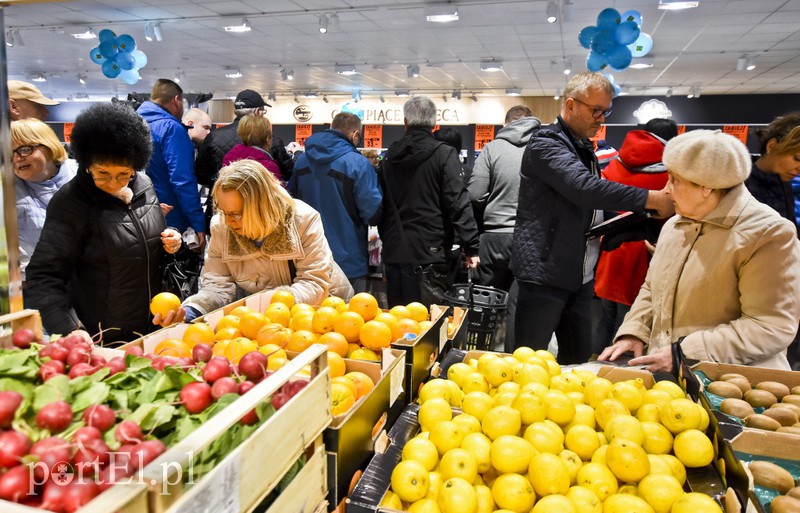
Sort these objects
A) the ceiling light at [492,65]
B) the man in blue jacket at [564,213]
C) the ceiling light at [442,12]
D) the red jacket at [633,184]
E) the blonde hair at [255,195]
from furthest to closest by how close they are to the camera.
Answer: the ceiling light at [492,65], the ceiling light at [442,12], the red jacket at [633,184], the man in blue jacket at [564,213], the blonde hair at [255,195]

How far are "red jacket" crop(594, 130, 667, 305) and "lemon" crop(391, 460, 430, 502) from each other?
228 cm

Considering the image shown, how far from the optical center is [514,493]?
1.17m

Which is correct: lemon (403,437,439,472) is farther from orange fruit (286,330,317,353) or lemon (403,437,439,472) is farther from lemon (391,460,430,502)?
orange fruit (286,330,317,353)

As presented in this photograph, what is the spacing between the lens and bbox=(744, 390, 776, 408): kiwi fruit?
4.95 feet

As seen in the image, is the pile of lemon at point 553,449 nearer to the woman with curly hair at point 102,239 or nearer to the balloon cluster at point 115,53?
the woman with curly hair at point 102,239

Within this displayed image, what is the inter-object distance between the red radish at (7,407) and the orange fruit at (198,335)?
2.46 ft

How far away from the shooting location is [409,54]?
10.5 m

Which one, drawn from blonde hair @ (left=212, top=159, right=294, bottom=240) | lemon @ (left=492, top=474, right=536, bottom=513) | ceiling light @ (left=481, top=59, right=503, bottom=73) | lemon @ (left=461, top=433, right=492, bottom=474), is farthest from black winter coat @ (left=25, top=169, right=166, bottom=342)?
ceiling light @ (left=481, top=59, right=503, bottom=73)

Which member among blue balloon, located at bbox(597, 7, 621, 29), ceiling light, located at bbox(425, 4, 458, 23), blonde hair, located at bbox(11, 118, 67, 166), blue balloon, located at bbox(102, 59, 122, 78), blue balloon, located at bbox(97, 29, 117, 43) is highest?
ceiling light, located at bbox(425, 4, 458, 23)

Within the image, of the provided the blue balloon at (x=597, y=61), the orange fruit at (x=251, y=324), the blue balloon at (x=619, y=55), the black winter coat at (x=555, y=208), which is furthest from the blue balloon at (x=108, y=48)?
the orange fruit at (x=251, y=324)

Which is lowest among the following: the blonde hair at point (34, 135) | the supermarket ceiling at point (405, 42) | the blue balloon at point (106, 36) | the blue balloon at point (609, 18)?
the blonde hair at point (34, 135)

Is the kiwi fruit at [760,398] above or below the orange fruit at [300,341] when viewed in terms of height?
below

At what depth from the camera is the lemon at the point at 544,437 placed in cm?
129

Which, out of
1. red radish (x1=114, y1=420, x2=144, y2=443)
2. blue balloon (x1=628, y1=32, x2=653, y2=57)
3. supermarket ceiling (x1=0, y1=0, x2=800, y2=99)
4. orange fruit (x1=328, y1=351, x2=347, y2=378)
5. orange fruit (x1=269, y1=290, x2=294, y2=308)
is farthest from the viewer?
supermarket ceiling (x1=0, y1=0, x2=800, y2=99)
